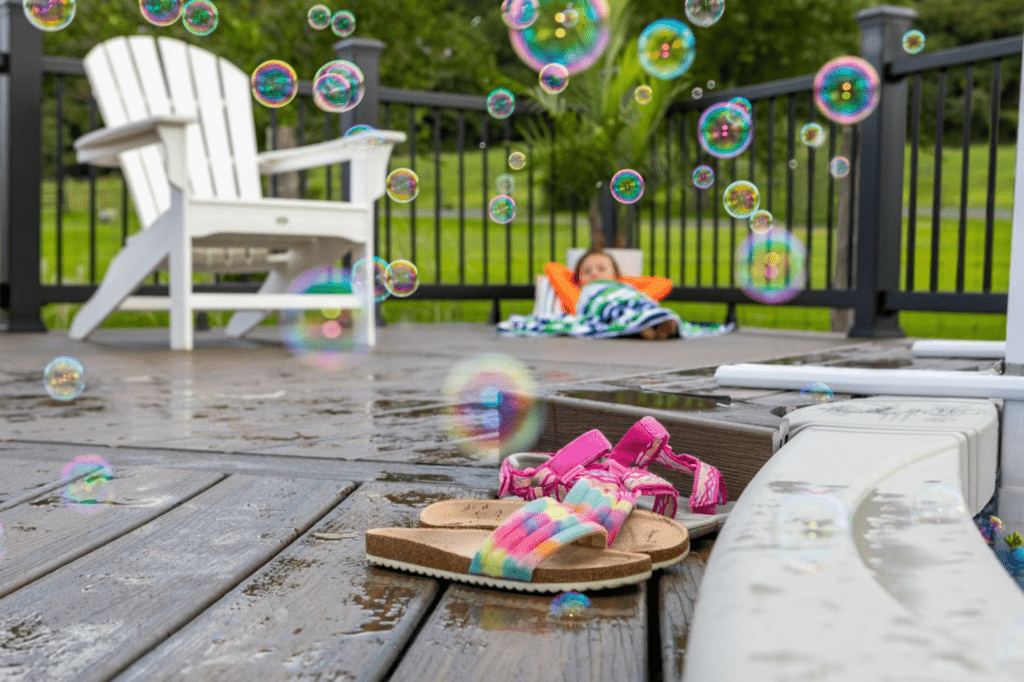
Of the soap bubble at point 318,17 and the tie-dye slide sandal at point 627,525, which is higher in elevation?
the soap bubble at point 318,17

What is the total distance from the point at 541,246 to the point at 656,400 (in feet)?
48.7

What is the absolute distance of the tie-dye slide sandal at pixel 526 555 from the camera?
0.73 m

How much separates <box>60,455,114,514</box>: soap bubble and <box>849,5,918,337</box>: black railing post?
10.1ft

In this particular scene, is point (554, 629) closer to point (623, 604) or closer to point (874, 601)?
point (623, 604)

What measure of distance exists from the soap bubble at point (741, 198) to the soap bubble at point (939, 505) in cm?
214

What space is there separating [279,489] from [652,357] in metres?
1.95

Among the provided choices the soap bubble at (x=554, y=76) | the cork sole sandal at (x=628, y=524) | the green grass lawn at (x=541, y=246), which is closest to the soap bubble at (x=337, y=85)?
the soap bubble at (x=554, y=76)

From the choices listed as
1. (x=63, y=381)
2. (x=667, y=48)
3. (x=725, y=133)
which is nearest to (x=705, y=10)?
(x=667, y=48)

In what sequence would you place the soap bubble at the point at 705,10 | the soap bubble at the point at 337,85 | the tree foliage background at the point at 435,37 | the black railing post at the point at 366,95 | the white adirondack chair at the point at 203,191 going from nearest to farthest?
the soap bubble at the point at 705,10 < the soap bubble at the point at 337,85 < the white adirondack chair at the point at 203,191 < the black railing post at the point at 366,95 < the tree foliage background at the point at 435,37

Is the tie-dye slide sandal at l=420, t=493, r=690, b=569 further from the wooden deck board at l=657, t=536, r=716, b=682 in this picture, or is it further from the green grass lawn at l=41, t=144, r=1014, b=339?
the green grass lawn at l=41, t=144, r=1014, b=339

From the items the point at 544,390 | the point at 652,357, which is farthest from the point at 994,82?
the point at 544,390

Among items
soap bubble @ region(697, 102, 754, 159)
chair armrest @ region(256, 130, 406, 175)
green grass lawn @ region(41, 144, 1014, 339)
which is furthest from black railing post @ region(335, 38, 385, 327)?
soap bubble @ region(697, 102, 754, 159)

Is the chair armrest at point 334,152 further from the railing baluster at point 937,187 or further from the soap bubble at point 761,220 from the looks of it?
the railing baluster at point 937,187

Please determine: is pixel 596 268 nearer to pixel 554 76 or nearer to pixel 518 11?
pixel 554 76
